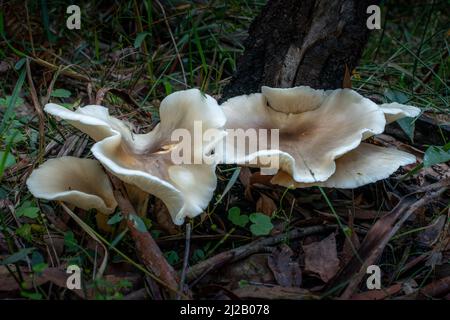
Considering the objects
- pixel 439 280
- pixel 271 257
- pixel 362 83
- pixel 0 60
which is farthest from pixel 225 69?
pixel 439 280

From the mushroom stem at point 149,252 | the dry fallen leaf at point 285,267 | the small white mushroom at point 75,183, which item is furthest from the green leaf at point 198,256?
the small white mushroom at point 75,183

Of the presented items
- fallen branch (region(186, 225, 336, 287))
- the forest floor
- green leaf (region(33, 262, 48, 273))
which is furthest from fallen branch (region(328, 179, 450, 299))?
green leaf (region(33, 262, 48, 273))

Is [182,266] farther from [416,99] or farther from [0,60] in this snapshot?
[0,60]

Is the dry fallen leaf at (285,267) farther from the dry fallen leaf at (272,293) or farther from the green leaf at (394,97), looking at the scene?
the green leaf at (394,97)

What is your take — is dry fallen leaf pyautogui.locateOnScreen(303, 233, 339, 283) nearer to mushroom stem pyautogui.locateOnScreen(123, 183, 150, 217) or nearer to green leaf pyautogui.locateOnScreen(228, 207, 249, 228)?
green leaf pyautogui.locateOnScreen(228, 207, 249, 228)

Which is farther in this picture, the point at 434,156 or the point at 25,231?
the point at 434,156

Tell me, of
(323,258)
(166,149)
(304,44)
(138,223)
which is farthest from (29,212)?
(304,44)

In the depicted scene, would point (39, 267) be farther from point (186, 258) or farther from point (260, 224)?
point (260, 224)
